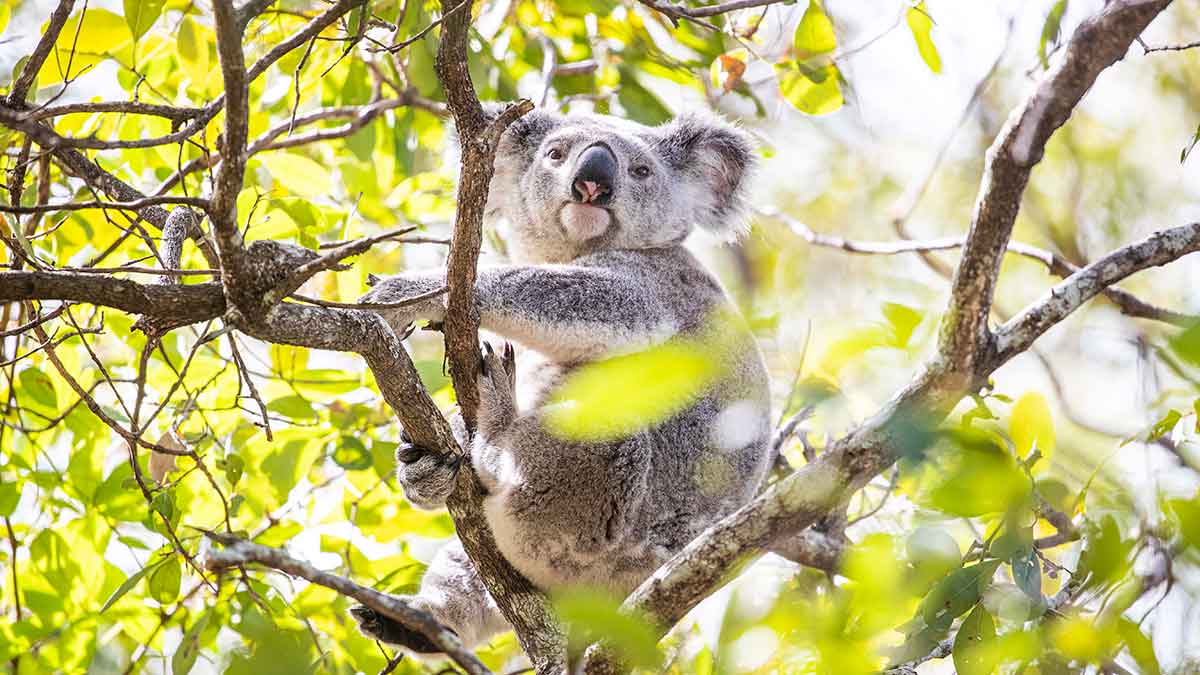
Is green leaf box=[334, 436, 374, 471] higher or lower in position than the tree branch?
higher

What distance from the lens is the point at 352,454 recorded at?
373cm

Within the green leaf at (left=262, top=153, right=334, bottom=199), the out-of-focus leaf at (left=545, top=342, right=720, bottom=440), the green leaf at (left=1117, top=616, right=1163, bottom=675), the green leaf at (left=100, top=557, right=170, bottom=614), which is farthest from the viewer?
the green leaf at (left=262, top=153, right=334, bottom=199)

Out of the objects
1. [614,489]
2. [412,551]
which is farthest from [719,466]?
[412,551]

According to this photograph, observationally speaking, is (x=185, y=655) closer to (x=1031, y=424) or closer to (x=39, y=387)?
(x=39, y=387)

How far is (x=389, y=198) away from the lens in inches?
186

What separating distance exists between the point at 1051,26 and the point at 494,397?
6.05 feet

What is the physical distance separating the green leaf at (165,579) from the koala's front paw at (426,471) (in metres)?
0.65

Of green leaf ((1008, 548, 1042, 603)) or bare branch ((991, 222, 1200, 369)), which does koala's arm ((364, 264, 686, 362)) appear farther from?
green leaf ((1008, 548, 1042, 603))

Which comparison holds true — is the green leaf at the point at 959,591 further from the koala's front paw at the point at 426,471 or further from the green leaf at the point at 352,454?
the green leaf at the point at 352,454

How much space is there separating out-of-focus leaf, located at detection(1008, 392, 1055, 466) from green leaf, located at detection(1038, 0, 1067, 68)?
0.92m

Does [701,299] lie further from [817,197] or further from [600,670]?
[817,197]

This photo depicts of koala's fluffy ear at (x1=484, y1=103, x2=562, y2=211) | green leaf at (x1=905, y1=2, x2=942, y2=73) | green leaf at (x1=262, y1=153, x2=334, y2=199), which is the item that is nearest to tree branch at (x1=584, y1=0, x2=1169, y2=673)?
green leaf at (x1=905, y1=2, x2=942, y2=73)

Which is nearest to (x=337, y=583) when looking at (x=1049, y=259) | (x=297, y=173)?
(x=297, y=173)

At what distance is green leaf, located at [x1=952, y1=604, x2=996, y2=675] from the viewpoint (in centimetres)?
187
